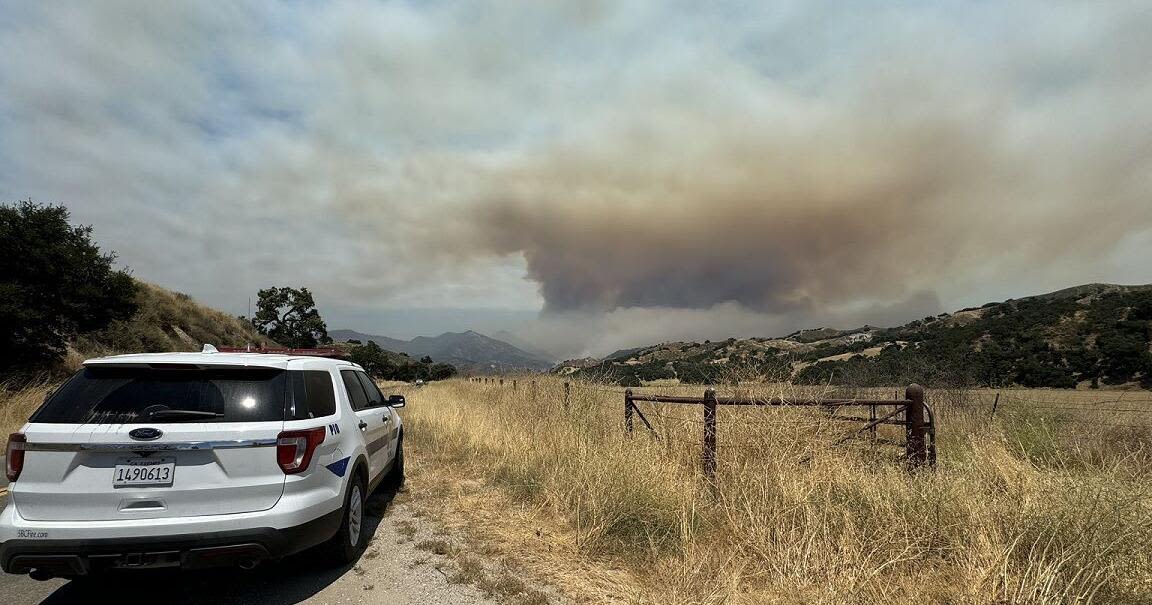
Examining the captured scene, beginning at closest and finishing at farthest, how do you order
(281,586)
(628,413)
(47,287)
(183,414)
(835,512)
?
(183,414) → (281,586) → (835,512) → (628,413) → (47,287)

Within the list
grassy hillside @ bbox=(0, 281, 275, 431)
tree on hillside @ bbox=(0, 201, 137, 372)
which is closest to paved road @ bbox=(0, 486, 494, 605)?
grassy hillside @ bbox=(0, 281, 275, 431)

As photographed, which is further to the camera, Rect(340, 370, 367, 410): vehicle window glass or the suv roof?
Rect(340, 370, 367, 410): vehicle window glass

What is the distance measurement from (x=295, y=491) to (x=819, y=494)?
4.57 meters

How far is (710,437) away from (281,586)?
15.0 ft

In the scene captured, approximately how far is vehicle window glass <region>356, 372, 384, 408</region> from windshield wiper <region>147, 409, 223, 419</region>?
8.64 ft

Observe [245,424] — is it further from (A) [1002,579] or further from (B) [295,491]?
(A) [1002,579]

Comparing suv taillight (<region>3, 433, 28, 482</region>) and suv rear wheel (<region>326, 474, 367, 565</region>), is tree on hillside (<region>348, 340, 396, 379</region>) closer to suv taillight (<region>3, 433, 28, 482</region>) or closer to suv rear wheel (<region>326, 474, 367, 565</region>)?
suv rear wheel (<region>326, 474, 367, 565</region>)

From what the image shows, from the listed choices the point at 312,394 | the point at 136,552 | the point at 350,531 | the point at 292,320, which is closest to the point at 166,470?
the point at 136,552

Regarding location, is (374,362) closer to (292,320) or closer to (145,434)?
(292,320)

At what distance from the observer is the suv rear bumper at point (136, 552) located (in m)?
3.33

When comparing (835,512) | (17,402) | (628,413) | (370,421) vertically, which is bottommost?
(835,512)

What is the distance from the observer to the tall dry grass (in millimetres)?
3508

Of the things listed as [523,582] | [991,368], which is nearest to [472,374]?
[523,582]

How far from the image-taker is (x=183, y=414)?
11.9ft
